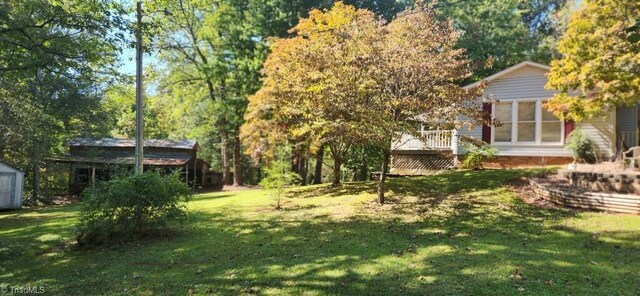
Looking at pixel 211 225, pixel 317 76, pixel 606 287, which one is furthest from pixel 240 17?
pixel 606 287

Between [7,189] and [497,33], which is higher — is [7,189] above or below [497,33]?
below

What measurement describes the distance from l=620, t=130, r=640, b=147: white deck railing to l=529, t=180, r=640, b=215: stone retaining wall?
7.70m

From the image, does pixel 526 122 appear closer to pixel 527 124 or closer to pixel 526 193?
pixel 527 124

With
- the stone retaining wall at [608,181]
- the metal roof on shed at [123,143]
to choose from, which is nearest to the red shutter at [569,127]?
the stone retaining wall at [608,181]

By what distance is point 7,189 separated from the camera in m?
19.1

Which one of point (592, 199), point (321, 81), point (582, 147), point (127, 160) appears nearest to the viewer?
point (592, 199)

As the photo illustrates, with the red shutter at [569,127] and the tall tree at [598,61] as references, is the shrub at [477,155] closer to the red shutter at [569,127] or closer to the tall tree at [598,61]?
the red shutter at [569,127]

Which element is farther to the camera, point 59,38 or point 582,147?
point 582,147

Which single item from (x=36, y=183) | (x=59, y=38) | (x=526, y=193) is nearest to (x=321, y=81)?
(x=526, y=193)

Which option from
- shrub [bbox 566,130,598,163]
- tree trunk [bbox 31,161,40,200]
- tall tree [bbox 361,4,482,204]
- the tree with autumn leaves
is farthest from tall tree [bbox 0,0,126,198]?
shrub [bbox 566,130,598,163]

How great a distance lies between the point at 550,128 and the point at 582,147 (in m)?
1.86

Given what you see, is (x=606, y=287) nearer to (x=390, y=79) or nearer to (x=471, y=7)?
(x=390, y=79)

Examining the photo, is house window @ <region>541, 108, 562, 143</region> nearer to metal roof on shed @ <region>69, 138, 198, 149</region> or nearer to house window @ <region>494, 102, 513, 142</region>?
house window @ <region>494, 102, 513, 142</region>

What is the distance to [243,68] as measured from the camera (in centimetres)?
2212
